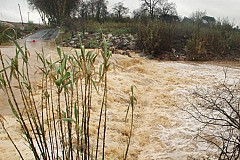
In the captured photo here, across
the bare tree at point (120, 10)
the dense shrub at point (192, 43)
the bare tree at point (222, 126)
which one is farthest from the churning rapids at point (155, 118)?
the bare tree at point (120, 10)

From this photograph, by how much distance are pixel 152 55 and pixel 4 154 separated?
12.6m

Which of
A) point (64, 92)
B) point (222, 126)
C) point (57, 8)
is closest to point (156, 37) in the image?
point (222, 126)

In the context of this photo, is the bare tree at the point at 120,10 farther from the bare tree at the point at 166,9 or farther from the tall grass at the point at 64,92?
the tall grass at the point at 64,92

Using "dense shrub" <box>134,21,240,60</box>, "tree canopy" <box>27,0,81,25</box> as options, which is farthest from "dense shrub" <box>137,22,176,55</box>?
"tree canopy" <box>27,0,81,25</box>

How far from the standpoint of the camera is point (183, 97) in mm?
7531

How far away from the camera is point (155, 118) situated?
5.99 metres

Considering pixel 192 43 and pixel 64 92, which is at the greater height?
pixel 192 43

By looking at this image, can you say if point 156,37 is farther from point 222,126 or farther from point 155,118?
point 222,126

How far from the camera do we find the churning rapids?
14.2 ft

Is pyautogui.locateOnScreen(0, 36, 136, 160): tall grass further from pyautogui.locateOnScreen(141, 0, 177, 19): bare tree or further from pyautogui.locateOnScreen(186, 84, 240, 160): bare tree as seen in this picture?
pyautogui.locateOnScreen(141, 0, 177, 19): bare tree

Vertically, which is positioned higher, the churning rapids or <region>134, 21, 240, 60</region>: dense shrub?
<region>134, 21, 240, 60</region>: dense shrub

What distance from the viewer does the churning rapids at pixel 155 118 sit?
4316 millimetres

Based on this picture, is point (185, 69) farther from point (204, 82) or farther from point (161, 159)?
point (161, 159)

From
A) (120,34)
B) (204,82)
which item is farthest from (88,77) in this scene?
(120,34)
